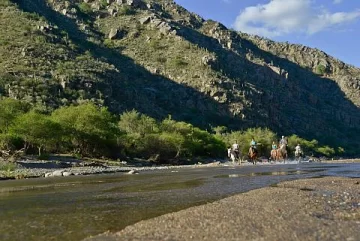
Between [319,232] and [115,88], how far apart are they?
98.3 m

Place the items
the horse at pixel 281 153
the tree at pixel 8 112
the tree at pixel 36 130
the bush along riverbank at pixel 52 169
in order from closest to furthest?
the bush along riverbank at pixel 52 169 < the tree at pixel 36 130 < the horse at pixel 281 153 < the tree at pixel 8 112

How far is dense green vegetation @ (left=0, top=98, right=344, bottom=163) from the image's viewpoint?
55562 millimetres

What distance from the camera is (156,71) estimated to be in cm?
13562

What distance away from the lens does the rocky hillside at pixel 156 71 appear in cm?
9612

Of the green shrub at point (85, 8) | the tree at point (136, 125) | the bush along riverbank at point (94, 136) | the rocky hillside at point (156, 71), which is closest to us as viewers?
the bush along riverbank at point (94, 136)

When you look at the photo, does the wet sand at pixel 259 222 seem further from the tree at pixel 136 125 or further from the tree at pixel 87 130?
the tree at pixel 136 125

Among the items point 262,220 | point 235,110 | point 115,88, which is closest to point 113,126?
point 115,88

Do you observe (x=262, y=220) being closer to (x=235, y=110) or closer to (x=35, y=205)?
(x=35, y=205)

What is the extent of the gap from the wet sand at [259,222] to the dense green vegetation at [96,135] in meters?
45.9

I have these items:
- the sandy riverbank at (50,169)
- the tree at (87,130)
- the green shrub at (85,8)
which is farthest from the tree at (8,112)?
→ the green shrub at (85,8)

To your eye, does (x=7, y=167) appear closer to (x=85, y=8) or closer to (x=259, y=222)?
(x=259, y=222)

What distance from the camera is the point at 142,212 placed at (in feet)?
40.6

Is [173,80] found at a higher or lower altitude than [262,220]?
higher

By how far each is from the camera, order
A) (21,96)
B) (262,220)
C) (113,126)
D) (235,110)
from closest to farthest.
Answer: (262,220), (113,126), (21,96), (235,110)
